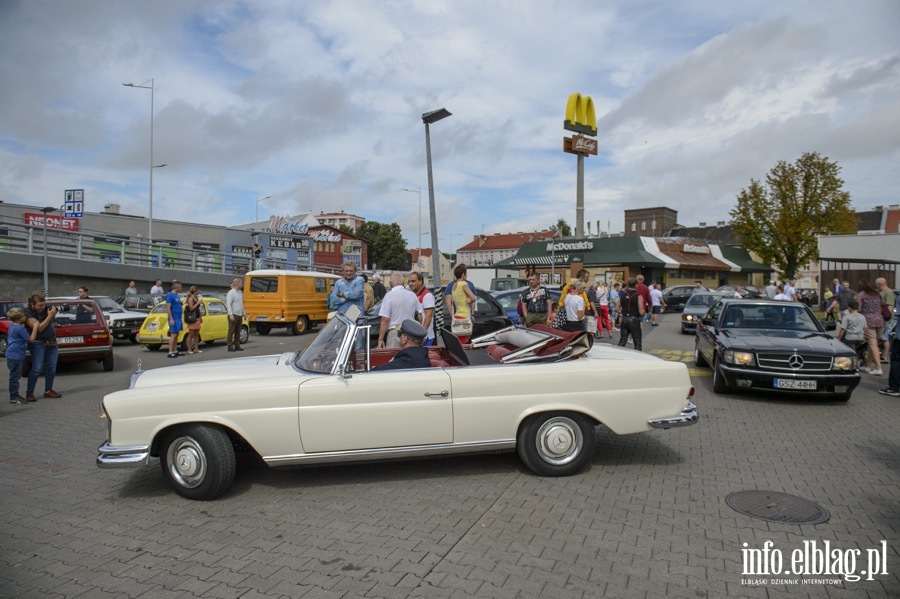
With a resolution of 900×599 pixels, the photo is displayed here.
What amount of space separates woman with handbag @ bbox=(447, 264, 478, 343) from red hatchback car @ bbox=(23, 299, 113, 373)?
726cm

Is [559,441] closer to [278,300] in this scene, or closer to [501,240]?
[278,300]

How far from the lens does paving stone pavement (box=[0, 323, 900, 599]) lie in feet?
11.0

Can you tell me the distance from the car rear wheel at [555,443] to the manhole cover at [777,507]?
1.15 meters

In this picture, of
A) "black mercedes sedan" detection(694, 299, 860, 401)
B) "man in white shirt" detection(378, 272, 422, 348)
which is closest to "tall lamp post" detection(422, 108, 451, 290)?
"man in white shirt" detection(378, 272, 422, 348)

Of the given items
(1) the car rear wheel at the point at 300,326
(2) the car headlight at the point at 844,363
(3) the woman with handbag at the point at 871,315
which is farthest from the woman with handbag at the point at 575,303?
(1) the car rear wheel at the point at 300,326

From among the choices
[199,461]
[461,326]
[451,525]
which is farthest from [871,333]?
[199,461]

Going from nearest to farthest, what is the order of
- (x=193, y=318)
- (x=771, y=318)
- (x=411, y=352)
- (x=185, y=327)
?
A: (x=411, y=352), (x=771, y=318), (x=193, y=318), (x=185, y=327)

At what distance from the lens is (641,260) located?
145 feet

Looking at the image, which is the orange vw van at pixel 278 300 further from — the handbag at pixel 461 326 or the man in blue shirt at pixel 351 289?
the handbag at pixel 461 326

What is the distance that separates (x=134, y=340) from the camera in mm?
18625

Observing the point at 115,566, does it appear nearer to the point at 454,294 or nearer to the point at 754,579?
the point at 754,579

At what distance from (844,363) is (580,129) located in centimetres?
3676

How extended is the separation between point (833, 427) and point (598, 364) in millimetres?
3761

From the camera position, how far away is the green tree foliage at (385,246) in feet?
317
